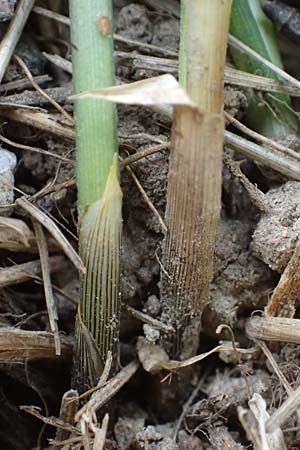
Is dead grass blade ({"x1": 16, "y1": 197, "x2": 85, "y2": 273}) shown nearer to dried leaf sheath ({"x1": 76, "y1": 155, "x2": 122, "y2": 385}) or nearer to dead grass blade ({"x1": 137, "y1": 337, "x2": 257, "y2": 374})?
dried leaf sheath ({"x1": 76, "y1": 155, "x2": 122, "y2": 385})

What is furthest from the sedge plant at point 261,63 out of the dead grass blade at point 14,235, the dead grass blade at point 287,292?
the dead grass blade at point 14,235

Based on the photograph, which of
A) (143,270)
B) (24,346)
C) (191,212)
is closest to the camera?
(191,212)

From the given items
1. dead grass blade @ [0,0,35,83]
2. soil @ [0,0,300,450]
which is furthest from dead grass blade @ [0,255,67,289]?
dead grass blade @ [0,0,35,83]

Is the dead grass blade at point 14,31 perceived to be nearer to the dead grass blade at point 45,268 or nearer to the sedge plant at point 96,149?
the sedge plant at point 96,149

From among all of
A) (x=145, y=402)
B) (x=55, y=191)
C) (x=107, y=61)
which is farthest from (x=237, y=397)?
(x=107, y=61)

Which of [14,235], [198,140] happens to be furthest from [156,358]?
[198,140]

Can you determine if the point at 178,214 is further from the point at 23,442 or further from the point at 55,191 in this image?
the point at 23,442

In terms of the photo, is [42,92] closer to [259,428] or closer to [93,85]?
[93,85]
